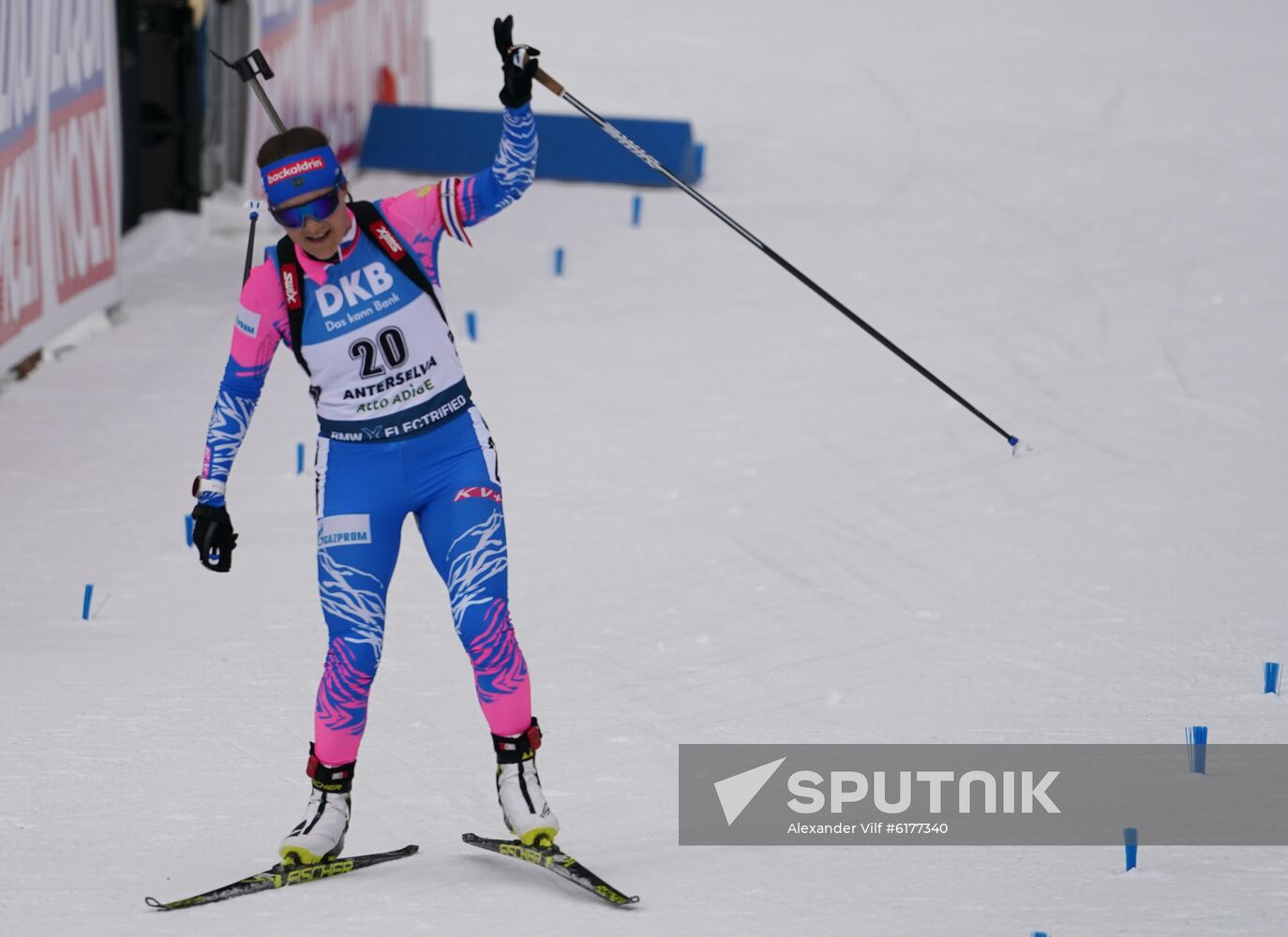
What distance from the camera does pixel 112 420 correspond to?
32.7ft

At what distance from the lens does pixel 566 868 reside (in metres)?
4.89

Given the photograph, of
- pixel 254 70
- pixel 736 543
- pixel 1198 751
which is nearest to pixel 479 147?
pixel 736 543

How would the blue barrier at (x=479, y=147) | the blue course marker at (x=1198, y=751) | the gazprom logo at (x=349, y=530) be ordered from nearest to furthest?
the gazprom logo at (x=349, y=530)
the blue course marker at (x=1198, y=751)
the blue barrier at (x=479, y=147)

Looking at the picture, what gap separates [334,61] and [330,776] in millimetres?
10174

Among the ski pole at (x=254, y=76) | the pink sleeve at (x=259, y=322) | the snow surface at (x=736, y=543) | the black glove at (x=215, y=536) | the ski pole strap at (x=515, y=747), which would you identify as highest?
the ski pole at (x=254, y=76)

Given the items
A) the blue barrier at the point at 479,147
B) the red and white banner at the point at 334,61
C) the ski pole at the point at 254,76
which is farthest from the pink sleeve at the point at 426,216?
the blue barrier at the point at 479,147

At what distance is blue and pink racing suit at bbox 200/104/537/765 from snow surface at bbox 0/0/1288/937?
61 centimetres

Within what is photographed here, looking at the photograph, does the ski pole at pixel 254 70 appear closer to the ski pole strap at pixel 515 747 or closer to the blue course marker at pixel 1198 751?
the ski pole strap at pixel 515 747

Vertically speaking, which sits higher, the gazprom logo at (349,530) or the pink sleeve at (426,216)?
the pink sleeve at (426,216)

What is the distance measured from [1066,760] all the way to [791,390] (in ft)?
15.3

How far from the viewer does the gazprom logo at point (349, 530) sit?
195 inches

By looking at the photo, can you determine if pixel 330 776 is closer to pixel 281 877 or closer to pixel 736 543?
pixel 281 877

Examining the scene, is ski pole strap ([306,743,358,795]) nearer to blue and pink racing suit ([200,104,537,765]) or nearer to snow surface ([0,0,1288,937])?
blue and pink racing suit ([200,104,537,765])

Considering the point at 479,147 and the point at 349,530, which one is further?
the point at 479,147
